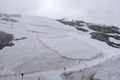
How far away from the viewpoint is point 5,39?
60.1 m

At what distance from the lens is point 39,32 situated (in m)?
72.4

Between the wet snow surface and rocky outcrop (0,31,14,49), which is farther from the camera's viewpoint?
rocky outcrop (0,31,14,49)

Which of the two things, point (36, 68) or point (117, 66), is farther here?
point (36, 68)

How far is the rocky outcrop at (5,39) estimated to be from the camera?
55.1m

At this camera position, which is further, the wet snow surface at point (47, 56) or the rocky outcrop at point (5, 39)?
the rocky outcrop at point (5, 39)

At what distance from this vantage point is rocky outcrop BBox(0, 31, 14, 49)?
5510 centimetres

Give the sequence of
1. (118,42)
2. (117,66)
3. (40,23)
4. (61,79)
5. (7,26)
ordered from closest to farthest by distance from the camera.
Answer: (117,66), (61,79), (118,42), (7,26), (40,23)

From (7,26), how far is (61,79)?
43.5 meters

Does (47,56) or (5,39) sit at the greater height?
(5,39)

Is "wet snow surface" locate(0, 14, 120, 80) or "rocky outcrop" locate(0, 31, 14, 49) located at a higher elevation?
"rocky outcrop" locate(0, 31, 14, 49)

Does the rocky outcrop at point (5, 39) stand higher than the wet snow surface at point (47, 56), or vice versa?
the rocky outcrop at point (5, 39)

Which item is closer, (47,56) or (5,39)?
(47,56)

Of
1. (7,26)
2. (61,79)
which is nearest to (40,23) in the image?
(7,26)

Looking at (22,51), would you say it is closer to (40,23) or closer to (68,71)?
(68,71)
